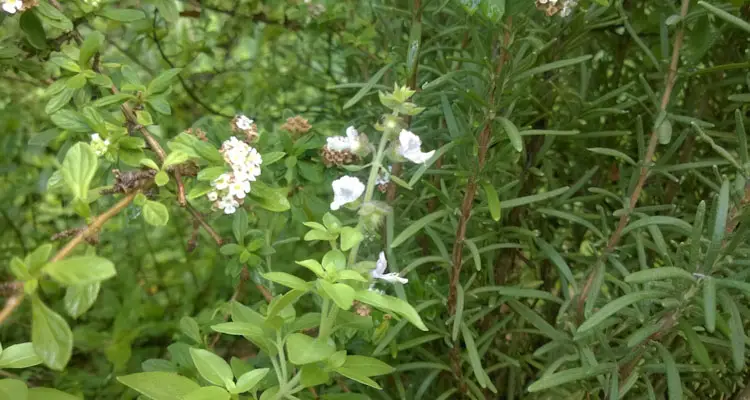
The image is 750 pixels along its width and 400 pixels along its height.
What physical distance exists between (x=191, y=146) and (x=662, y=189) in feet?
2.34

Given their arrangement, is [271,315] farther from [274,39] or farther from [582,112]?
[274,39]

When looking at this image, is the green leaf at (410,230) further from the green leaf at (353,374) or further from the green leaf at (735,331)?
the green leaf at (735,331)

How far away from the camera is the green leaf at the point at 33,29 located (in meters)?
0.75

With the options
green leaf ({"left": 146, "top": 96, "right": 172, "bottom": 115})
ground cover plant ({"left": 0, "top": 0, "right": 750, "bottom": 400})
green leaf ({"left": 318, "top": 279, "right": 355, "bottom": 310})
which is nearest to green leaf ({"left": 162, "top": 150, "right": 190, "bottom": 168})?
ground cover plant ({"left": 0, "top": 0, "right": 750, "bottom": 400})

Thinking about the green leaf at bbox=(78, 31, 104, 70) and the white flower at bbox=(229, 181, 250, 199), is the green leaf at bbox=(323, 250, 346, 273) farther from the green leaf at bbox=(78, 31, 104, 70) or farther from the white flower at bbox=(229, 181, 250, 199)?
the green leaf at bbox=(78, 31, 104, 70)

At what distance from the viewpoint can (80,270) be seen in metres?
0.46

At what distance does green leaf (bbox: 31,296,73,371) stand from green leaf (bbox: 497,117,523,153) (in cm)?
45

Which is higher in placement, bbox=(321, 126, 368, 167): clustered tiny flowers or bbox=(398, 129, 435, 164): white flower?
bbox=(398, 129, 435, 164): white flower

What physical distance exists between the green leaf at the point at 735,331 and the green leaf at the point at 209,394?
50 cm

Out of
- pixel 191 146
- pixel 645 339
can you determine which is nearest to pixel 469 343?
pixel 645 339

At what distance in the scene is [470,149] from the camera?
782 millimetres

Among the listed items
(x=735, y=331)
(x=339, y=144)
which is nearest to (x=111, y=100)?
(x=339, y=144)

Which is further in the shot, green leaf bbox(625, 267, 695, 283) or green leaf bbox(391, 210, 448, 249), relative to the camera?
green leaf bbox(391, 210, 448, 249)

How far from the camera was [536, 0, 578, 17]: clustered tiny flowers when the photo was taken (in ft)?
2.21
